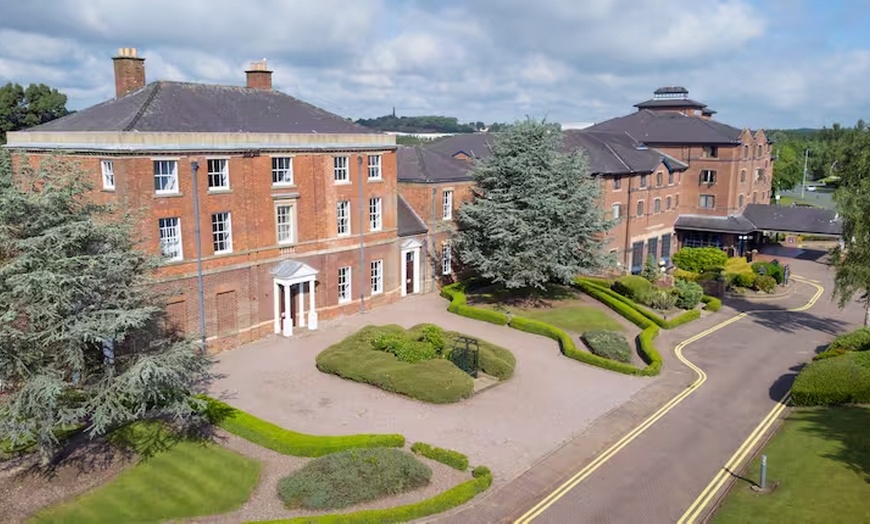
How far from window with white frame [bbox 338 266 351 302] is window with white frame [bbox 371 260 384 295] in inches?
86.6

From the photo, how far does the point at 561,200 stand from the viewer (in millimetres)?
38312

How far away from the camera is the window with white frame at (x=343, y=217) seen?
36.9 metres

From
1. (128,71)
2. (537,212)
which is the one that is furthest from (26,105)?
(537,212)

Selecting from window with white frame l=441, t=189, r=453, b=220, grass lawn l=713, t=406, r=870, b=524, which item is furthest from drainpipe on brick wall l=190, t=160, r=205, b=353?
grass lawn l=713, t=406, r=870, b=524

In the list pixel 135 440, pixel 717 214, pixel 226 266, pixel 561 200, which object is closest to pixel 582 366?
pixel 561 200

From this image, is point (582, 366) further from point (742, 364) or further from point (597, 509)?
point (597, 509)

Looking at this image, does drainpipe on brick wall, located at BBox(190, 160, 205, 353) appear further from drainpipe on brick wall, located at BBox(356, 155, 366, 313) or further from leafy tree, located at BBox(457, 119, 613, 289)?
leafy tree, located at BBox(457, 119, 613, 289)

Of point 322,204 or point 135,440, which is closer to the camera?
point 135,440

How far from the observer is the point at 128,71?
109 feet

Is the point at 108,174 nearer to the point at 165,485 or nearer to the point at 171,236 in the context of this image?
the point at 171,236

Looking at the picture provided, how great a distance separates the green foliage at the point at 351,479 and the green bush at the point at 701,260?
41.6 m

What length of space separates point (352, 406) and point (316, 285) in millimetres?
11864

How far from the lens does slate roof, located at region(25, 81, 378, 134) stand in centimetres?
2988

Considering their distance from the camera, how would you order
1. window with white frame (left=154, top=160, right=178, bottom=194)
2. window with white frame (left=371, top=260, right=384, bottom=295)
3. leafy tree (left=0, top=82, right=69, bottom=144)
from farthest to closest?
leafy tree (left=0, top=82, right=69, bottom=144) < window with white frame (left=371, top=260, right=384, bottom=295) < window with white frame (left=154, top=160, right=178, bottom=194)
